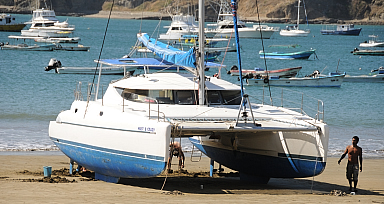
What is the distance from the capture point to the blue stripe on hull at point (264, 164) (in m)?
12.4

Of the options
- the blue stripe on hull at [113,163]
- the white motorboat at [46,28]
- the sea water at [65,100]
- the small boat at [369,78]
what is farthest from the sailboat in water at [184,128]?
the white motorboat at [46,28]

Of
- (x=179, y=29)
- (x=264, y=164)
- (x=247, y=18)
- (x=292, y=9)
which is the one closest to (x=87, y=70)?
(x=264, y=164)

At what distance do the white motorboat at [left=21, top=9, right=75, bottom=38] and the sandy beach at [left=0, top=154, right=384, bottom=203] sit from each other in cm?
6402

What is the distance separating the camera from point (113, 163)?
12.3 meters

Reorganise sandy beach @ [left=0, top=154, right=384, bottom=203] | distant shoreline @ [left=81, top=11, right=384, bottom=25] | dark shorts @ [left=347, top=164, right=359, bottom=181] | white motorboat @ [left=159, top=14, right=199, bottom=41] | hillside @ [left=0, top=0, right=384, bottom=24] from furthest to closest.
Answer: hillside @ [left=0, top=0, right=384, bottom=24]
distant shoreline @ [left=81, top=11, right=384, bottom=25]
white motorboat @ [left=159, top=14, right=199, bottom=41]
dark shorts @ [left=347, top=164, right=359, bottom=181]
sandy beach @ [left=0, top=154, right=384, bottom=203]

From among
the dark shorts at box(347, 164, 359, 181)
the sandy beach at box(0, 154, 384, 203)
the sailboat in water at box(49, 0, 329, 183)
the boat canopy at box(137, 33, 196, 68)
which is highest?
the boat canopy at box(137, 33, 196, 68)

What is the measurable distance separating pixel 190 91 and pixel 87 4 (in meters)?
172

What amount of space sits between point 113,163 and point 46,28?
7043 centimetres

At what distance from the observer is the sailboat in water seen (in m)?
11.6

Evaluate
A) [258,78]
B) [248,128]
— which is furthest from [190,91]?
[258,78]

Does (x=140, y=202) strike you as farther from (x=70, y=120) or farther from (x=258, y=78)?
(x=258, y=78)

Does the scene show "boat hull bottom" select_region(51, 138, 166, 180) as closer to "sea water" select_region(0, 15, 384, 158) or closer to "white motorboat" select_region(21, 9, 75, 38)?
"sea water" select_region(0, 15, 384, 158)

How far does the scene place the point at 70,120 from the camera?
13500mm

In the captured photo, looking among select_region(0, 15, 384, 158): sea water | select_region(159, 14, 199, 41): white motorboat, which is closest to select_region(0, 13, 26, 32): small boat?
select_region(159, 14, 199, 41): white motorboat
